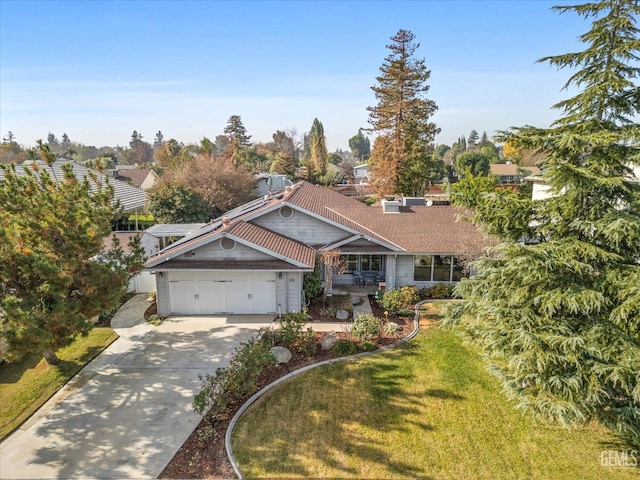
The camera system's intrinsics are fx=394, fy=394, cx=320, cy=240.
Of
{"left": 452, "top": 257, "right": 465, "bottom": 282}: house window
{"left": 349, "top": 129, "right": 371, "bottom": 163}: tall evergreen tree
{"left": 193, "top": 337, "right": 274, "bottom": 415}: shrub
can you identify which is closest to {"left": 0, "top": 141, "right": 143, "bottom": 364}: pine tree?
{"left": 193, "top": 337, "right": 274, "bottom": 415}: shrub

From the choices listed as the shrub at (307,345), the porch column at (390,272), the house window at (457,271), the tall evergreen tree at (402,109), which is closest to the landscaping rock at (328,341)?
the shrub at (307,345)

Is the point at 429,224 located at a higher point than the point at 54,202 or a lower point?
lower

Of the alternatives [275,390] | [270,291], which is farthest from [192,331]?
[275,390]

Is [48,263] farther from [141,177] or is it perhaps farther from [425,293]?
[141,177]

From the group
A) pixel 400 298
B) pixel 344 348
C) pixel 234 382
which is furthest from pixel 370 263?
pixel 234 382

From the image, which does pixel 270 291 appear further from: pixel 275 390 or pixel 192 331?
pixel 275 390

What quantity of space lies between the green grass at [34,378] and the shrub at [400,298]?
12.0 metres

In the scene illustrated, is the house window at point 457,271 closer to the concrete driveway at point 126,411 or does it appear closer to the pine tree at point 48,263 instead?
the concrete driveway at point 126,411

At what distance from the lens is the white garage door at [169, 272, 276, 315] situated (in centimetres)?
1838

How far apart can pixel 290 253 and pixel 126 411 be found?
9.43 m

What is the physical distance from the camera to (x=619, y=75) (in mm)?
8953

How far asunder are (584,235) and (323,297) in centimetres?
1224

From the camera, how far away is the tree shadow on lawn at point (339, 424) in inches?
378

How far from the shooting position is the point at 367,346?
15062mm
